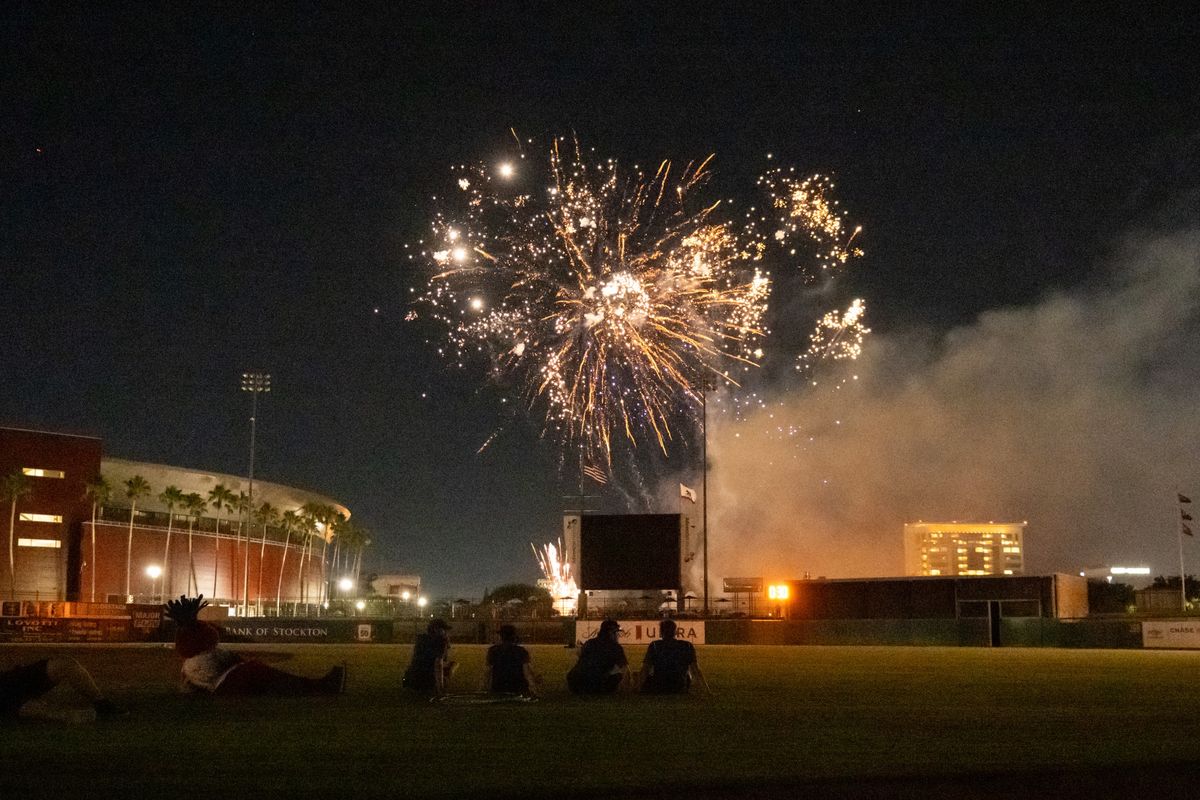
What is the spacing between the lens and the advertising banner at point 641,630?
148ft

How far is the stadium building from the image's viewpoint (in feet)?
301

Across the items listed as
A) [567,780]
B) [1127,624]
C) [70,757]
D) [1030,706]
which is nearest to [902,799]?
[567,780]

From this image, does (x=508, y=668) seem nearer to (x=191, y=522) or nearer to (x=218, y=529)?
(x=191, y=522)

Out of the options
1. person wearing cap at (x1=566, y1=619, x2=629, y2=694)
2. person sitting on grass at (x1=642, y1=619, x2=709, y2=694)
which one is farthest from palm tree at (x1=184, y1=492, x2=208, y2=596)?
person sitting on grass at (x1=642, y1=619, x2=709, y2=694)

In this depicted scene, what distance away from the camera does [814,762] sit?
9953 mm

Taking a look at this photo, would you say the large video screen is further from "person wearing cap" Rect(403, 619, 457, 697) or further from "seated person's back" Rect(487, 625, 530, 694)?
"seated person's back" Rect(487, 625, 530, 694)

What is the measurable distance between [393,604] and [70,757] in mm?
79956

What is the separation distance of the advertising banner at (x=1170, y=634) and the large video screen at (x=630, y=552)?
16.8m

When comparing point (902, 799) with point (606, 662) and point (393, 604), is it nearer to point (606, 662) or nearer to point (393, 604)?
point (606, 662)

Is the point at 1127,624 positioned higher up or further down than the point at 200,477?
further down

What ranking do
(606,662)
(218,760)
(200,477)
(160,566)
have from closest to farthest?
(218,760), (606,662), (160,566), (200,477)

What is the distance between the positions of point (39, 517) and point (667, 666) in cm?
8653

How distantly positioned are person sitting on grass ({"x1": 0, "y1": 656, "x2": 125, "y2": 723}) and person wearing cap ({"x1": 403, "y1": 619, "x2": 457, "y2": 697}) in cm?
526

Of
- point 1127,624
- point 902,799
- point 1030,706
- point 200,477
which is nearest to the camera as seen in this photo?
point 902,799
